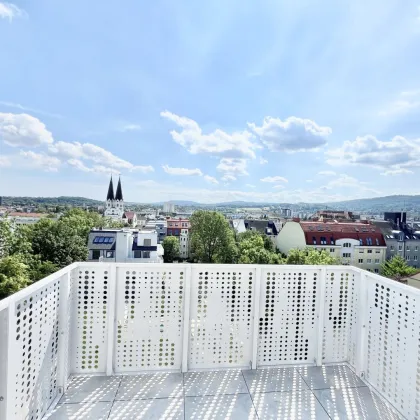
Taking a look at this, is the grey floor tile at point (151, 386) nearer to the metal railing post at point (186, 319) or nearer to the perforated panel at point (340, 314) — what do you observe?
the metal railing post at point (186, 319)

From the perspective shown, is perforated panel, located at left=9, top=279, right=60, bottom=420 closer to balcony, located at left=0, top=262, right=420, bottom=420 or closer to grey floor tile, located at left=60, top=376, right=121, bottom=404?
balcony, located at left=0, top=262, right=420, bottom=420

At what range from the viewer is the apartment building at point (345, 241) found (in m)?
20.8

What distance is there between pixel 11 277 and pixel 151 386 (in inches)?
296

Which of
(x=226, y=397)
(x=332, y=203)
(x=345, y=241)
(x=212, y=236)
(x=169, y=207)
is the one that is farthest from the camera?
(x=169, y=207)

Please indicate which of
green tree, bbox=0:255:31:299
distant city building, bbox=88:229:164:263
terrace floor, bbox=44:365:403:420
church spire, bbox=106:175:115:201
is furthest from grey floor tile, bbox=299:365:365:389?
church spire, bbox=106:175:115:201

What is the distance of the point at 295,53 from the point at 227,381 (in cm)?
874

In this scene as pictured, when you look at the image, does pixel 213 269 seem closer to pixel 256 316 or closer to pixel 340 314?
pixel 256 316

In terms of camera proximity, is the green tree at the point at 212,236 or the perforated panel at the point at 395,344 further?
the green tree at the point at 212,236

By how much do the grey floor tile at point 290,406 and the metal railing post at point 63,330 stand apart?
145cm

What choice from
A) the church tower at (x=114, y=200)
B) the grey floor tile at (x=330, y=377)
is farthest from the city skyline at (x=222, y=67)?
the church tower at (x=114, y=200)

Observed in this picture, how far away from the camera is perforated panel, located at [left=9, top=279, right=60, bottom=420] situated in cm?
146

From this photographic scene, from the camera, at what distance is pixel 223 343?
2.43 meters

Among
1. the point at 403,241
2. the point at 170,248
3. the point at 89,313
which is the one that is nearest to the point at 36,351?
the point at 89,313

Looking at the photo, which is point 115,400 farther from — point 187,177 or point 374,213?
point 187,177
